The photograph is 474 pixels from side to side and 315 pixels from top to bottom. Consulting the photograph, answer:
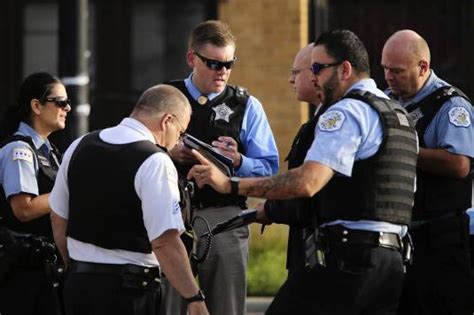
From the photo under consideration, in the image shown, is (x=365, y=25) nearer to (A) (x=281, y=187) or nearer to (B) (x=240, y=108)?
(B) (x=240, y=108)

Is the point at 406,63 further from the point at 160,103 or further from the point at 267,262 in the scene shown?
the point at 267,262

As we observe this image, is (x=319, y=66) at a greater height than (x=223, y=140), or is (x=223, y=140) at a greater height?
(x=319, y=66)

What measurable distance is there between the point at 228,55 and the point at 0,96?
315 inches

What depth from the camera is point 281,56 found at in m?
13.4

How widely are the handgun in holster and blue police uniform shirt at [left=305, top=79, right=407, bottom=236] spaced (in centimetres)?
12

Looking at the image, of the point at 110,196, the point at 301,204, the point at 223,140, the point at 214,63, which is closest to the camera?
the point at 110,196

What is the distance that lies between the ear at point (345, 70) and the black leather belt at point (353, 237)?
70 centimetres

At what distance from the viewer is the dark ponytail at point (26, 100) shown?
7.53 meters

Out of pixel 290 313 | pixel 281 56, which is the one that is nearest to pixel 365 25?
pixel 281 56

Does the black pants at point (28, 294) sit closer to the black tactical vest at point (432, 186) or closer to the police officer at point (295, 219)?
the police officer at point (295, 219)

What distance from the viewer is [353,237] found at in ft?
20.2

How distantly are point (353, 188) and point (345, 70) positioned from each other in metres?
0.58

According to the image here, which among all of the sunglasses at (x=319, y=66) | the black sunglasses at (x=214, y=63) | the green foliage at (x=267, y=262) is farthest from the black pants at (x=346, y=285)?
the green foliage at (x=267, y=262)

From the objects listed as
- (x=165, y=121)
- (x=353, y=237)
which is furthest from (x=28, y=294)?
(x=353, y=237)
